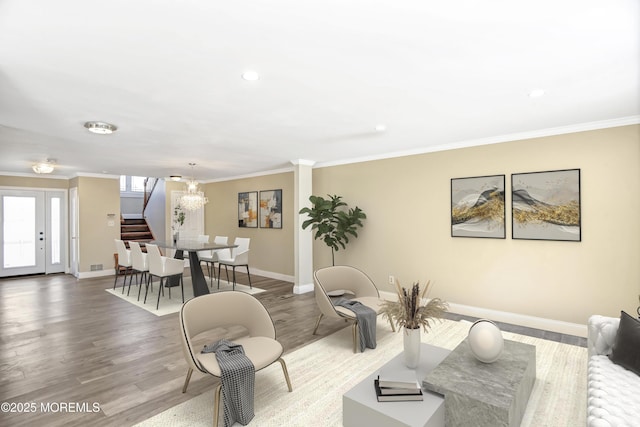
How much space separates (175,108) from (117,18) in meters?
1.48

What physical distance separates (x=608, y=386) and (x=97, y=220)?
9313 millimetres

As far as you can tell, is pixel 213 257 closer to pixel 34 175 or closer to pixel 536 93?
pixel 34 175

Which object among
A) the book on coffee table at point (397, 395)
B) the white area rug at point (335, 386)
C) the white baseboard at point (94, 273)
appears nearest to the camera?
the book on coffee table at point (397, 395)

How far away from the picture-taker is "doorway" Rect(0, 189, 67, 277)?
24.4 ft

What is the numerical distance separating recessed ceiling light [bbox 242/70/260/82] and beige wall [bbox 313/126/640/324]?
3.33m

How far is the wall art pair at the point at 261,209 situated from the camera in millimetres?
7293

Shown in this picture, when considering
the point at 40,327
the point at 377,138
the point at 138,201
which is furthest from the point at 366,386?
the point at 138,201

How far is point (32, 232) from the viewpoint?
7.77 meters

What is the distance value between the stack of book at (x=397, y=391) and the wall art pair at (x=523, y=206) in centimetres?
296

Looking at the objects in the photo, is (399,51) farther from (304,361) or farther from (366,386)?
(304,361)

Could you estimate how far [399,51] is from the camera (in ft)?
6.96

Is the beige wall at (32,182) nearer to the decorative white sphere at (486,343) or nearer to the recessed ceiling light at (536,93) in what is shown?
the decorative white sphere at (486,343)

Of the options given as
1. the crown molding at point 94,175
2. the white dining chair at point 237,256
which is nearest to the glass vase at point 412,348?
the white dining chair at point 237,256

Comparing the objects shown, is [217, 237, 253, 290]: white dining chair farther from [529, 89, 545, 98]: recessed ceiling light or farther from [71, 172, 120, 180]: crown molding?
[529, 89, 545, 98]: recessed ceiling light
